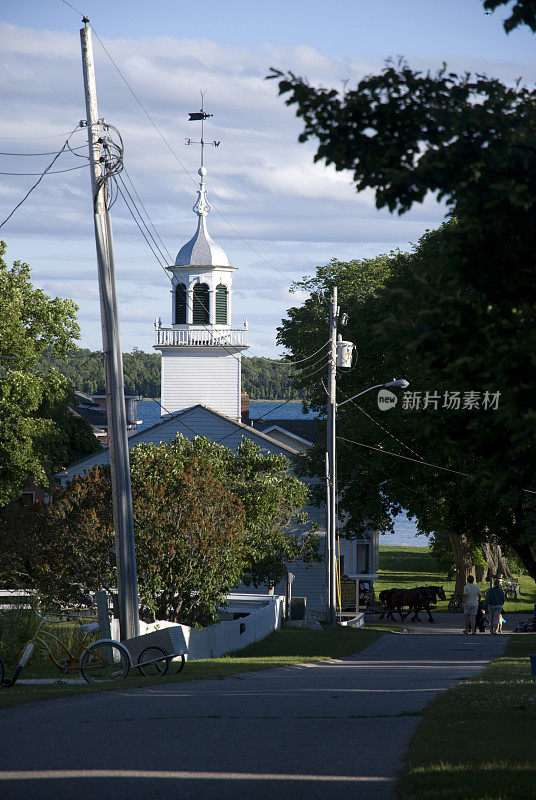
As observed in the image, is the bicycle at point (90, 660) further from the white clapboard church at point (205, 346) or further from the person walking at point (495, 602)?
the white clapboard church at point (205, 346)

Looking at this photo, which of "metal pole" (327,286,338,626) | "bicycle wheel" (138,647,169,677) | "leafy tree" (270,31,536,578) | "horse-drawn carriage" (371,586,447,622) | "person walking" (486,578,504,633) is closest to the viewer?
"leafy tree" (270,31,536,578)

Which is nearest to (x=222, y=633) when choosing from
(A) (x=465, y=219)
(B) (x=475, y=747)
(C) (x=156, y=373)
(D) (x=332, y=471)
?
(D) (x=332, y=471)

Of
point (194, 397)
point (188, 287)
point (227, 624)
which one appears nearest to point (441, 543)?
point (194, 397)

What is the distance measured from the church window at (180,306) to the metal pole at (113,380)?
128ft

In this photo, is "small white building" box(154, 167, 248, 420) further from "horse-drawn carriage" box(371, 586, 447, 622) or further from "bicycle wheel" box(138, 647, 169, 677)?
"bicycle wheel" box(138, 647, 169, 677)

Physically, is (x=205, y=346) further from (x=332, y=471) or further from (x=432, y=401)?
(x=432, y=401)

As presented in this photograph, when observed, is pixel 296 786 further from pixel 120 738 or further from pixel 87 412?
pixel 87 412

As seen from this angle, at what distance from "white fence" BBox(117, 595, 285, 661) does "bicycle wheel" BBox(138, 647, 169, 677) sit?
206 centimetres

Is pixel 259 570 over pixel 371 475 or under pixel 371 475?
under

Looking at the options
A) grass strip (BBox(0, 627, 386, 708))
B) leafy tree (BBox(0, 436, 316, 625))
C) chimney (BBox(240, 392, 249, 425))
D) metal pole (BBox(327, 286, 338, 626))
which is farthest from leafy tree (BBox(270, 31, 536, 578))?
chimney (BBox(240, 392, 249, 425))

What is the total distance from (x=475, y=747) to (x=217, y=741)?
7.54 ft

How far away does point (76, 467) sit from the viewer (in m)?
44.6

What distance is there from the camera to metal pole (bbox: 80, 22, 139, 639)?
16531mm

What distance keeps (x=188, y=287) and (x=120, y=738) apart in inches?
1927
